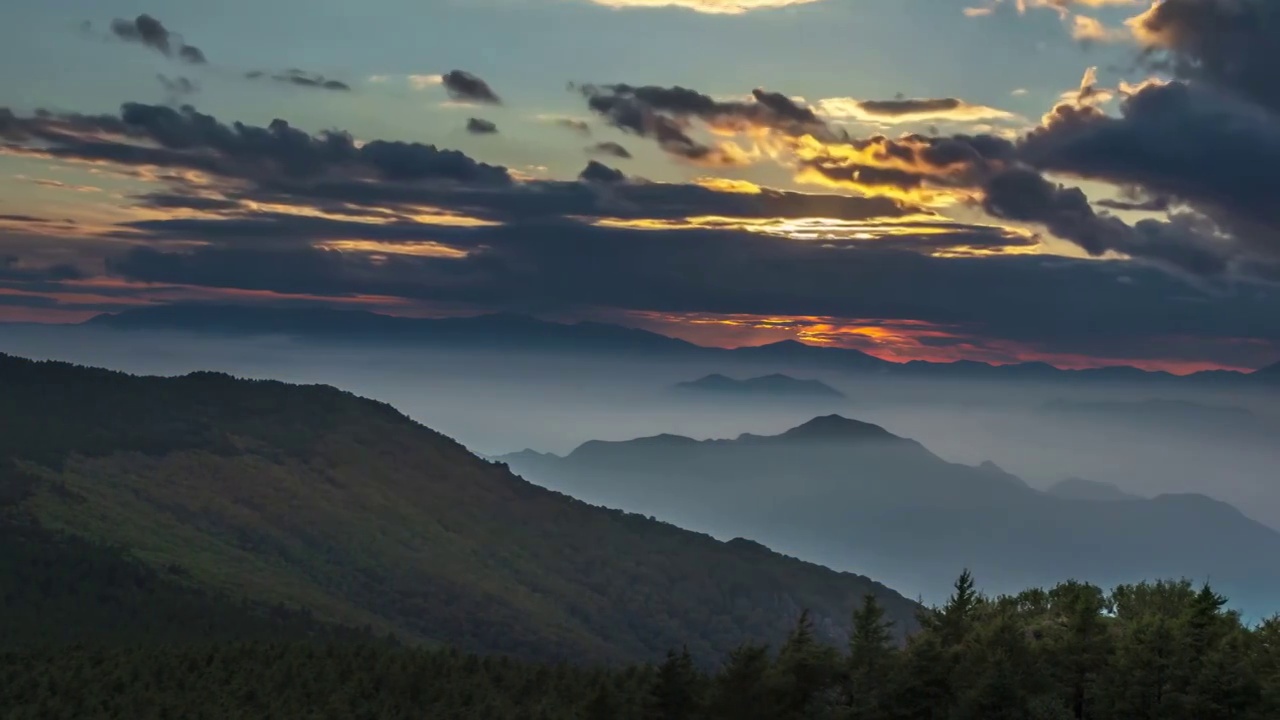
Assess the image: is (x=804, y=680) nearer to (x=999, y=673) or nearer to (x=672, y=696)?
(x=672, y=696)

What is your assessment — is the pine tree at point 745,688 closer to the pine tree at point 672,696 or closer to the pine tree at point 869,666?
the pine tree at point 672,696

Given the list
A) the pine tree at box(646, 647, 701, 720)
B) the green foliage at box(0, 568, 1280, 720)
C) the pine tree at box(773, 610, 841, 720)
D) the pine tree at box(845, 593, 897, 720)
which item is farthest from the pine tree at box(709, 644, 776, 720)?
the pine tree at box(845, 593, 897, 720)

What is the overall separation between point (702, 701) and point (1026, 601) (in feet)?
98.8

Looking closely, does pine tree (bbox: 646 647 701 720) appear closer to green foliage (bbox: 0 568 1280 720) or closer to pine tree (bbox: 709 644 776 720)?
green foliage (bbox: 0 568 1280 720)

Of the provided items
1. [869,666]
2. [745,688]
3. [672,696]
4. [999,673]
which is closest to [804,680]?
[745,688]

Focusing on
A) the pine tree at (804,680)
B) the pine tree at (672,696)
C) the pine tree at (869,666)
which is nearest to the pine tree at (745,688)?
the pine tree at (804,680)

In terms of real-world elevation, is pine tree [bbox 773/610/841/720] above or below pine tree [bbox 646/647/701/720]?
above

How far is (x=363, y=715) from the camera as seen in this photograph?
15325 cm

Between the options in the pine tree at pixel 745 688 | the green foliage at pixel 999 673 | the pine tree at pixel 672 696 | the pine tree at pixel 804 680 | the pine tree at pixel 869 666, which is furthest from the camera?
the pine tree at pixel 672 696

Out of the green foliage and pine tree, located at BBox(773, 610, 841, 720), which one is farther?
pine tree, located at BBox(773, 610, 841, 720)

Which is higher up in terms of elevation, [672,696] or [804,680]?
[804,680]

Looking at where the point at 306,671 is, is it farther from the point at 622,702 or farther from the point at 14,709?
the point at 622,702

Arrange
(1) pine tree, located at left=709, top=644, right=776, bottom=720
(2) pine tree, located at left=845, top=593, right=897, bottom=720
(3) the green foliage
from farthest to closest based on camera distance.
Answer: (1) pine tree, located at left=709, top=644, right=776, bottom=720
(2) pine tree, located at left=845, top=593, right=897, bottom=720
(3) the green foliage

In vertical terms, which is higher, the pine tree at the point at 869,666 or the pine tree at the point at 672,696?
the pine tree at the point at 869,666
